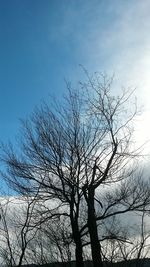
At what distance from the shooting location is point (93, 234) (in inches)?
607

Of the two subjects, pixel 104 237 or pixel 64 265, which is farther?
pixel 64 265

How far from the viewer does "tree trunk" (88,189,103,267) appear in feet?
49.4

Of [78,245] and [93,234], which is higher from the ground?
[93,234]

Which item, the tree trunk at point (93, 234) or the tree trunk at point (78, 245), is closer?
the tree trunk at point (93, 234)

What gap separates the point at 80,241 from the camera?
52.2 feet

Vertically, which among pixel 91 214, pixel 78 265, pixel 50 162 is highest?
pixel 50 162

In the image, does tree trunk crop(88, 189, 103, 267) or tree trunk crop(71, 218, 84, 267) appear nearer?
tree trunk crop(88, 189, 103, 267)

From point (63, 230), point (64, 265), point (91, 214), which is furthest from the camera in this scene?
point (64, 265)

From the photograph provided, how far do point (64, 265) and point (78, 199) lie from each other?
23.6 feet

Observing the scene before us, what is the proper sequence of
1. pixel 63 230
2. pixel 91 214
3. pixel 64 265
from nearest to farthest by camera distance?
1. pixel 91 214
2. pixel 63 230
3. pixel 64 265

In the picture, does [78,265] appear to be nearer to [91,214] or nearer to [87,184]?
[91,214]

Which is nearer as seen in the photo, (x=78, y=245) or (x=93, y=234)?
(x=93, y=234)

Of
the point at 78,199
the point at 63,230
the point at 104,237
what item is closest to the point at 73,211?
the point at 78,199

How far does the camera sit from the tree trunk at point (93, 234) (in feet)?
49.4
